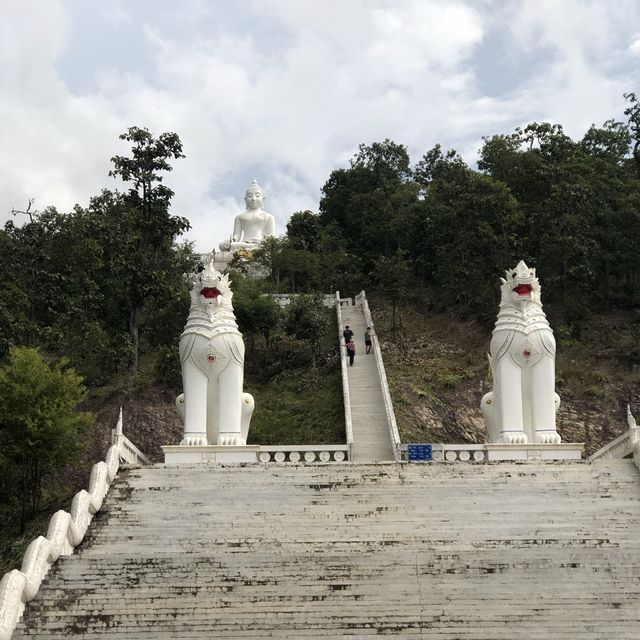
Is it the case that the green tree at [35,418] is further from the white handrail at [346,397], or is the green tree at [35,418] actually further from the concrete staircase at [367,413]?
the concrete staircase at [367,413]

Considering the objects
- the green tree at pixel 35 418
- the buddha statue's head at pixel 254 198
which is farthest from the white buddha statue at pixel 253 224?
the green tree at pixel 35 418

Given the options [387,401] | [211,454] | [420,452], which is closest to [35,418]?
[211,454]

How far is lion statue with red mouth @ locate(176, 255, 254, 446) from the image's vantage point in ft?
55.6

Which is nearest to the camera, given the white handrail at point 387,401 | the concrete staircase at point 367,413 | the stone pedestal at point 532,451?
the stone pedestal at point 532,451

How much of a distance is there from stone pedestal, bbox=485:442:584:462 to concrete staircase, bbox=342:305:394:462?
8.57 ft

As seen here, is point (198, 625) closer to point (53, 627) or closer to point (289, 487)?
point (53, 627)

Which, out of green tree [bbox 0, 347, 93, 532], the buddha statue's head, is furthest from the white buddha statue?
green tree [bbox 0, 347, 93, 532]

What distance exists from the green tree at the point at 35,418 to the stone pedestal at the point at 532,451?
8206mm

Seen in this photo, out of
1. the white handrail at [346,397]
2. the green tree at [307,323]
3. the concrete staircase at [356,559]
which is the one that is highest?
the green tree at [307,323]

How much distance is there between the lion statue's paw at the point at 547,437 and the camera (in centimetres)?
1684

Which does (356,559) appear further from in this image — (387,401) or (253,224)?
(253,224)

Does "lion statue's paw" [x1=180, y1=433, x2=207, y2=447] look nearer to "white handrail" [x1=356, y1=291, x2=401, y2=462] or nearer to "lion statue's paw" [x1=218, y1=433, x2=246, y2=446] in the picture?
"lion statue's paw" [x1=218, y1=433, x2=246, y2=446]

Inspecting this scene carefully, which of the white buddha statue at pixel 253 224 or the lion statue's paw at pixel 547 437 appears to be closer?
the lion statue's paw at pixel 547 437

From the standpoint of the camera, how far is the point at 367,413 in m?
21.9
